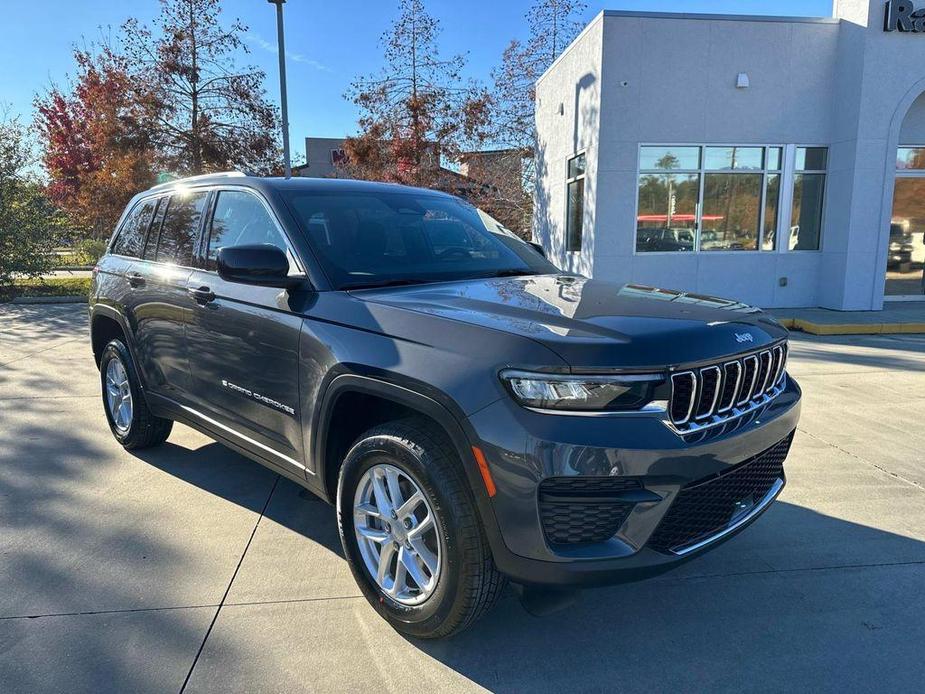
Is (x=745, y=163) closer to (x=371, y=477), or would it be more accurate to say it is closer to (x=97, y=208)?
(x=371, y=477)

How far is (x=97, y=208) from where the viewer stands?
15258 millimetres

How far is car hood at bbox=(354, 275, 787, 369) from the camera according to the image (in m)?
2.11

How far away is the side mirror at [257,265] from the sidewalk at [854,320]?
9623mm

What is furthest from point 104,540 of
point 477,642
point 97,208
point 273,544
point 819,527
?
point 97,208

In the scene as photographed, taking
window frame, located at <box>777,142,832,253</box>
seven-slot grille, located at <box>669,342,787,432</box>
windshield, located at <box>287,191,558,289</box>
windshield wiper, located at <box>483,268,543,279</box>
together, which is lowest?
seven-slot grille, located at <box>669,342,787,432</box>

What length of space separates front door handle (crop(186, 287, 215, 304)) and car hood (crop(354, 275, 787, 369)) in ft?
3.58

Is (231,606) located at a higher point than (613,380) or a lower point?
lower

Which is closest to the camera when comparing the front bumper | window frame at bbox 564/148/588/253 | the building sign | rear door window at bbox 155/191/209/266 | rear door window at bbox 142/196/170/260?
the front bumper

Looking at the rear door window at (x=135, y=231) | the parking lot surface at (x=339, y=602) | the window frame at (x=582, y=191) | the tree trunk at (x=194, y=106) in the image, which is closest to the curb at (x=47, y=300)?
the tree trunk at (x=194, y=106)

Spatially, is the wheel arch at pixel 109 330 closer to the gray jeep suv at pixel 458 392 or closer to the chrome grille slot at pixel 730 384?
the gray jeep suv at pixel 458 392

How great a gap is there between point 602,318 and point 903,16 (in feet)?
41.0

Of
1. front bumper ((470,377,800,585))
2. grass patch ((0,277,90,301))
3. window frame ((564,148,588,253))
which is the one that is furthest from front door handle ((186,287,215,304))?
grass patch ((0,277,90,301))

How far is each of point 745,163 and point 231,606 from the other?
39.7ft

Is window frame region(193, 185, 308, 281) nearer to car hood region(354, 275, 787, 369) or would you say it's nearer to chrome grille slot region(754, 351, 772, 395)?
car hood region(354, 275, 787, 369)
